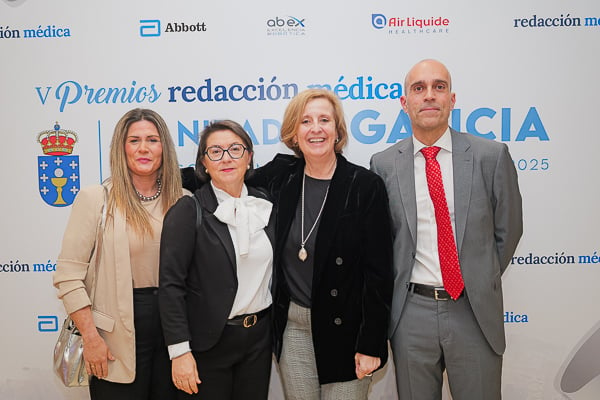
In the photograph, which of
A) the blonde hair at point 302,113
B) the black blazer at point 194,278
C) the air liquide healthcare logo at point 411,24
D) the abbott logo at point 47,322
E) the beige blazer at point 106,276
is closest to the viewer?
the black blazer at point 194,278

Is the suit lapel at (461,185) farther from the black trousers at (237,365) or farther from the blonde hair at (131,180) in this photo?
the blonde hair at (131,180)

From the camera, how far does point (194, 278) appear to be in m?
1.92

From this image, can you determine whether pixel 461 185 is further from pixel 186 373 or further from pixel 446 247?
pixel 186 373

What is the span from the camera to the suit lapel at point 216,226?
190 cm

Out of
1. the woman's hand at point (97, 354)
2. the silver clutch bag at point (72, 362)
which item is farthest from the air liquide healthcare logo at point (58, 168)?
the woman's hand at point (97, 354)

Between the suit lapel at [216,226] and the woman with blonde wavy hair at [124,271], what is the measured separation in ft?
0.71

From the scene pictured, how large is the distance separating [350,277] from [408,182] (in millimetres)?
489

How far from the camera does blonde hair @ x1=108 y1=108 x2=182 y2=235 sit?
2.01 metres

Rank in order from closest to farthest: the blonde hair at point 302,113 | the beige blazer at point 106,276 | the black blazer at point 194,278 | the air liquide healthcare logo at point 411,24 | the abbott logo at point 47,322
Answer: the black blazer at point 194,278 < the beige blazer at point 106,276 < the blonde hair at point 302,113 < the air liquide healthcare logo at point 411,24 < the abbott logo at point 47,322

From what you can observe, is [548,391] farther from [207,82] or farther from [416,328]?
[207,82]

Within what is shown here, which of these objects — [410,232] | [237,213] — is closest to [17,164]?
[237,213]

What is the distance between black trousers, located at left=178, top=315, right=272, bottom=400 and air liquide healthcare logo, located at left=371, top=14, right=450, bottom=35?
5.73 feet

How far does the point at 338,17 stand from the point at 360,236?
1.38m

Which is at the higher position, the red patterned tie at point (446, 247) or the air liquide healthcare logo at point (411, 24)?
the air liquide healthcare logo at point (411, 24)
